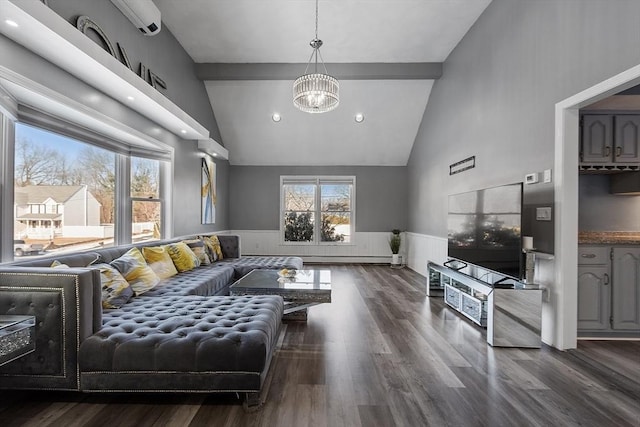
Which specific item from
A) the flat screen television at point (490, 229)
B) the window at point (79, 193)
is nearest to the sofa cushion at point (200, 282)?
the window at point (79, 193)

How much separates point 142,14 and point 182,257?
2778 millimetres

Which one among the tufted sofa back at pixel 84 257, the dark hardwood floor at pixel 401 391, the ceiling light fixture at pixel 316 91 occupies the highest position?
the ceiling light fixture at pixel 316 91

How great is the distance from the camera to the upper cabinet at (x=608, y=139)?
117 inches

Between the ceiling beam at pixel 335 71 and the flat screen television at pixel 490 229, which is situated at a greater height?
the ceiling beam at pixel 335 71

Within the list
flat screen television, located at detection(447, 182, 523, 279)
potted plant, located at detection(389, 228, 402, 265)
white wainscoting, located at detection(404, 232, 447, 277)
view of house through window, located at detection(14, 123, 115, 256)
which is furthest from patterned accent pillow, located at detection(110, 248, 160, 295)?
potted plant, located at detection(389, 228, 402, 265)

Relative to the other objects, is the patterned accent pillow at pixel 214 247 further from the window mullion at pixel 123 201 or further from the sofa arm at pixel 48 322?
the sofa arm at pixel 48 322

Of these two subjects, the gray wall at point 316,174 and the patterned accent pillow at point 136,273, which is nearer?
the patterned accent pillow at point 136,273

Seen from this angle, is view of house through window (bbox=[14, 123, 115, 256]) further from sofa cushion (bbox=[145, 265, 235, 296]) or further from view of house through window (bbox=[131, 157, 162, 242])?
sofa cushion (bbox=[145, 265, 235, 296])

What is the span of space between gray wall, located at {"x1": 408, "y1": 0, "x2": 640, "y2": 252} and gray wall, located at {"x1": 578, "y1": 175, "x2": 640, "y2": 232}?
82 centimetres

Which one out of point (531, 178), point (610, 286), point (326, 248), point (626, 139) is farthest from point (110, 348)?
point (326, 248)

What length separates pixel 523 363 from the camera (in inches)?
94.9

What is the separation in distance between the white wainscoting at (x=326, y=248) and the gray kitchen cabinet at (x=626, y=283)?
472 centimetres

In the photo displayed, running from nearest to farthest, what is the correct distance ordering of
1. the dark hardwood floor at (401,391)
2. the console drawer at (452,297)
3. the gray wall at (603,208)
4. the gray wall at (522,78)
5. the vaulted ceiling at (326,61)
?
1. the dark hardwood floor at (401,391)
2. the gray wall at (522,78)
3. the gray wall at (603,208)
4. the console drawer at (452,297)
5. the vaulted ceiling at (326,61)

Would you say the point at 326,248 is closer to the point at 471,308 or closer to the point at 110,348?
the point at 471,308
